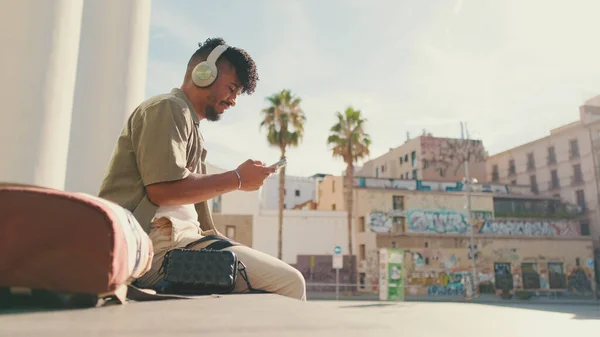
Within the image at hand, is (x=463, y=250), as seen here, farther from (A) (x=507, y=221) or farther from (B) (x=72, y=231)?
(B) (x=72, y=231)

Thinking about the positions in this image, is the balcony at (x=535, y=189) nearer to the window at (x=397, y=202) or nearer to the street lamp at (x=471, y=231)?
the street lamp at (x=471, y=231)

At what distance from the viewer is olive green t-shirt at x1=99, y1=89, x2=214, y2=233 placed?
1.70 meters

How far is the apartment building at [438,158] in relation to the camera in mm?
40750

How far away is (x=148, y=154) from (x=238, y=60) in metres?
0.66

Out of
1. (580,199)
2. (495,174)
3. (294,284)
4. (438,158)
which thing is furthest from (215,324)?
(495,174)

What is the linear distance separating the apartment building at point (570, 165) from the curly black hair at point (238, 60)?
127 ft

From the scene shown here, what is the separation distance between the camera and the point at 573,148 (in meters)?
38.4

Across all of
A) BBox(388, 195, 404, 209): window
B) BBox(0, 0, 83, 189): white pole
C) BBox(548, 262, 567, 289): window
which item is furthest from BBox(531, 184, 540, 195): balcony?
BBox(0, 0, 83, 189): white pole

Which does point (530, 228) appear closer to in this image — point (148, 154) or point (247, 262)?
point (247, 262)

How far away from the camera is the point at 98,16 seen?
14.9 ft

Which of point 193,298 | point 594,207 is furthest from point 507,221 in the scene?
point 193,298

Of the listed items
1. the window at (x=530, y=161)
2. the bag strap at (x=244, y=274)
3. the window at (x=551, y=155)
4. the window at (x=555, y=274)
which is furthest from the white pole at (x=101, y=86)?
the window at (x=530, y=161)

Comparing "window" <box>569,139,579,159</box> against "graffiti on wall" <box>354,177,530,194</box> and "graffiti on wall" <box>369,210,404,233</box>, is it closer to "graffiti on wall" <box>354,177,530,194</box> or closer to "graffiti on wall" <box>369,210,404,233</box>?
"graffiti on wall" <box>354,177,530,194</box>

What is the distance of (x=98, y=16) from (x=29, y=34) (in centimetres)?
182
